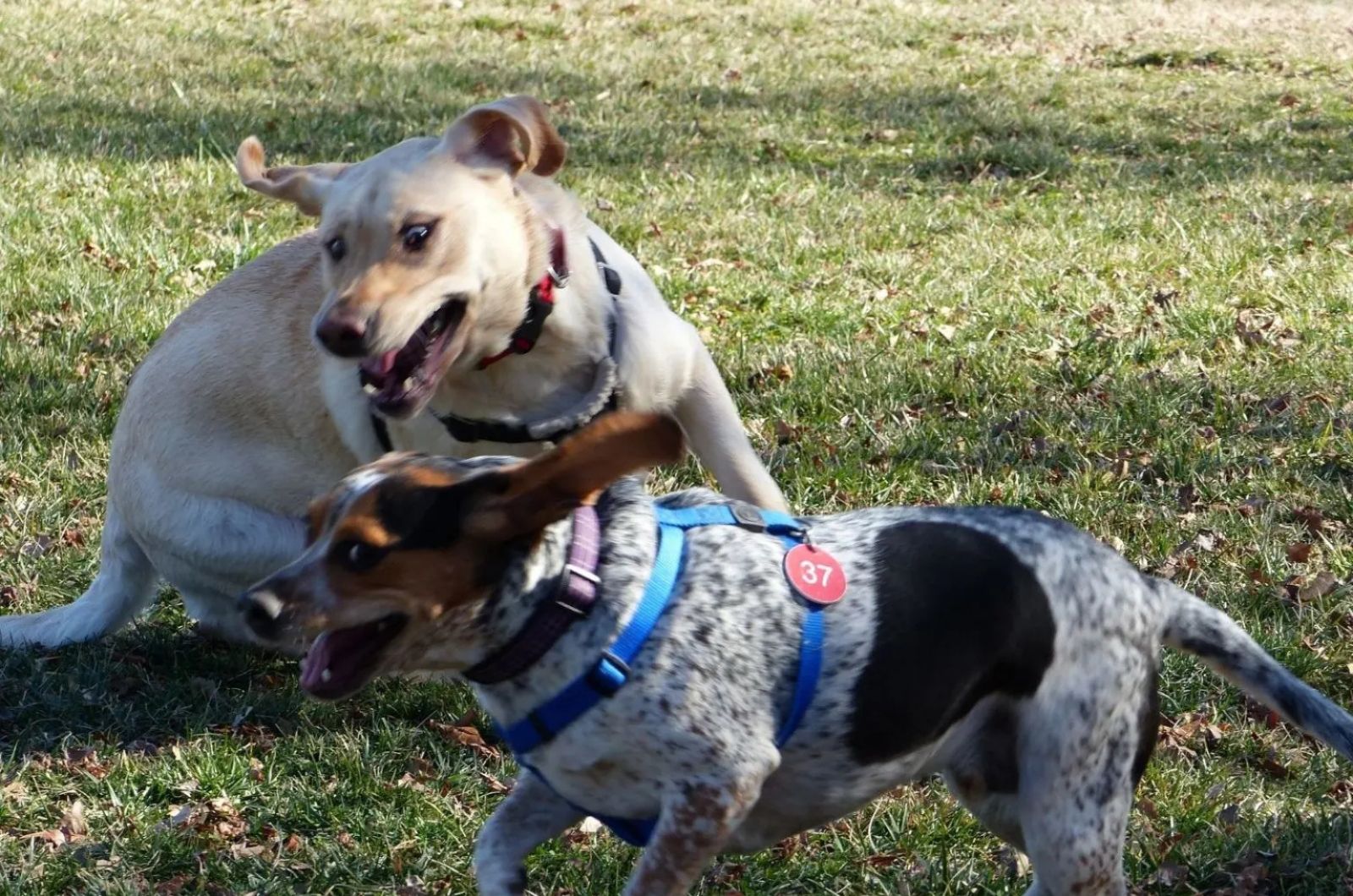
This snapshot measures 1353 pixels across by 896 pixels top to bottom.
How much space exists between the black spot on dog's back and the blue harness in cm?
13

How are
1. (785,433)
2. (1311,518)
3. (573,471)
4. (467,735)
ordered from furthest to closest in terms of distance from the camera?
(785,433) → (1311,518) → (467,735) → (573,471)

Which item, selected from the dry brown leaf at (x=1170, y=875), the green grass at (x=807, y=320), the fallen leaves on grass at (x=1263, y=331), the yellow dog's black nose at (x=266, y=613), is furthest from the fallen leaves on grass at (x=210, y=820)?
the fallen leaves on grass at (x=1263, y=331)

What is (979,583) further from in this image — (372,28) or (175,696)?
(372,28)

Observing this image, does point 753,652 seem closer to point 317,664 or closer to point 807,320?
point 317,664

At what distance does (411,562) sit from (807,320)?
5.30 meters

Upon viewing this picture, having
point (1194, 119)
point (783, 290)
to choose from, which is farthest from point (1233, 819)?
point (1194, 119)

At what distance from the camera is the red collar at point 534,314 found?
15.9 feet

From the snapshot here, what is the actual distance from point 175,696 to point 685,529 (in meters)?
2.33

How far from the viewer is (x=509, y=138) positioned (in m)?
4.94

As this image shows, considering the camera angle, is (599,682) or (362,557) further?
(599,682)

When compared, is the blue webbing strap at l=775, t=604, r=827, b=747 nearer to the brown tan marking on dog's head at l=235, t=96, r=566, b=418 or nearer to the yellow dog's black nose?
the yellow dog's black nose

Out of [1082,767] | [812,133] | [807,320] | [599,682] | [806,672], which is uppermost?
[599,682]

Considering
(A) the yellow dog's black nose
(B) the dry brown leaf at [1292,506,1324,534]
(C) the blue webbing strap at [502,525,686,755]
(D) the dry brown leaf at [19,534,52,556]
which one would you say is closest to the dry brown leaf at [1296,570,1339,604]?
(B) the dry brown leaf at [1292,506,1324,534]

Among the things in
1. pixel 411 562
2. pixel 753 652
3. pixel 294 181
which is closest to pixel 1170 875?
pixel 753 652
